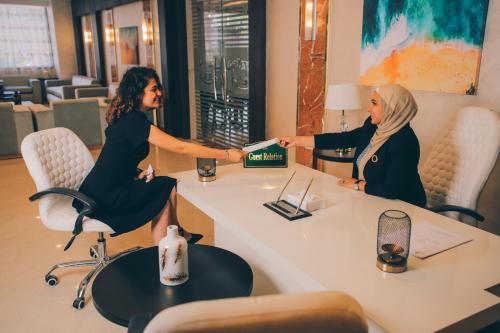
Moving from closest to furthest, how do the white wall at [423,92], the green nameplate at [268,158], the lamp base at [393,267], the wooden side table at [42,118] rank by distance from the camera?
the lamp base at [393,267] < the green nameplate at [268,158] < the white wall at [423,92] < the wooden side table at [42,118]

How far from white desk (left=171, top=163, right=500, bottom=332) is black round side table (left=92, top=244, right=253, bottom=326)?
0.49ft

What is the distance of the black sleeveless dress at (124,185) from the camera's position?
2.49 meters

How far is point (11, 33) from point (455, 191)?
13.0 metres

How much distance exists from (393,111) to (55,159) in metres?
2.05

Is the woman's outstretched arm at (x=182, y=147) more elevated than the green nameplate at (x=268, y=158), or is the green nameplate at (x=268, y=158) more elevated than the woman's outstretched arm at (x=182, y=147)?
the woman's outstretched arm at (x=182, y=147)

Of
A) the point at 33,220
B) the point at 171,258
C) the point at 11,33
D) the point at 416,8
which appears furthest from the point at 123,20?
the point at 171,258

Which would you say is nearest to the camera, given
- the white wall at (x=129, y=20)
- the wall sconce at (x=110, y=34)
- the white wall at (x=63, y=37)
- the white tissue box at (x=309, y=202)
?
the white tissue box at (x=309, y=202)

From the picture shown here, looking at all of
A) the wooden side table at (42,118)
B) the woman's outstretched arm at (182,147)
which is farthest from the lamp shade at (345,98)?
the wooden side table at (42,118)

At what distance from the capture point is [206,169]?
94.3 inches

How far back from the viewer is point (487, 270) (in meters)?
1.38

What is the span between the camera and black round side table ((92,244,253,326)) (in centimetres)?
147

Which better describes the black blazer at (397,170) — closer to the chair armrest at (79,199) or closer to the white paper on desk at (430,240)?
the white paper on desk at (430,240)

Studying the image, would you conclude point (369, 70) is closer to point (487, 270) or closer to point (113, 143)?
point (113, 143)

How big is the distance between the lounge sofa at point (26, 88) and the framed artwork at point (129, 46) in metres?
3.59
